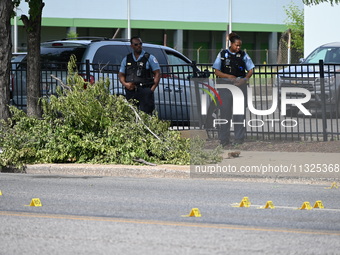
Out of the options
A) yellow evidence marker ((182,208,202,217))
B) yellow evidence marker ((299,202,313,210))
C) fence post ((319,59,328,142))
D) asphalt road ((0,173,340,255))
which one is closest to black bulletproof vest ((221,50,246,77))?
fence post ((319,59,328,142))

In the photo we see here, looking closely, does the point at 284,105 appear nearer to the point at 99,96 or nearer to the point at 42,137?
the point at 99,96

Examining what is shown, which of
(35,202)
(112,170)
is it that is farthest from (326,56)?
(35,202)

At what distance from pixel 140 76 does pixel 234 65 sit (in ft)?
5.36

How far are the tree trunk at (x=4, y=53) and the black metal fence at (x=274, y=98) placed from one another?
1474 mm

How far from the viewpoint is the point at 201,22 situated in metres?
58.1

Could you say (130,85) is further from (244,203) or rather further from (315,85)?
(244,203)

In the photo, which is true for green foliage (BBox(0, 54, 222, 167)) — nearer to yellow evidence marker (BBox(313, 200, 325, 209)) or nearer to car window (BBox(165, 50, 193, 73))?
car window (BBox(165, 50, 193, 73))

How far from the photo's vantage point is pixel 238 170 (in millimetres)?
12219

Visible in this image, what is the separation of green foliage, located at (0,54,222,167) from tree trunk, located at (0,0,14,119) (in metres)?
0.74

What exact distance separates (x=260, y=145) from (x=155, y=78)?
2354 millimetres

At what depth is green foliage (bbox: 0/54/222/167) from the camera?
42.5 ft

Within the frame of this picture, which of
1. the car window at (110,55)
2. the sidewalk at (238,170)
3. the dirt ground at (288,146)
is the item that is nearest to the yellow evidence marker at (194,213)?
the sidewalk at (238,170)

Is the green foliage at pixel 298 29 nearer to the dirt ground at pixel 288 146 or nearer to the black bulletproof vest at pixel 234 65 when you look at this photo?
the dirt ground at pixel 288 146

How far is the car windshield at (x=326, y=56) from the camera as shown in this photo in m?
22.3
